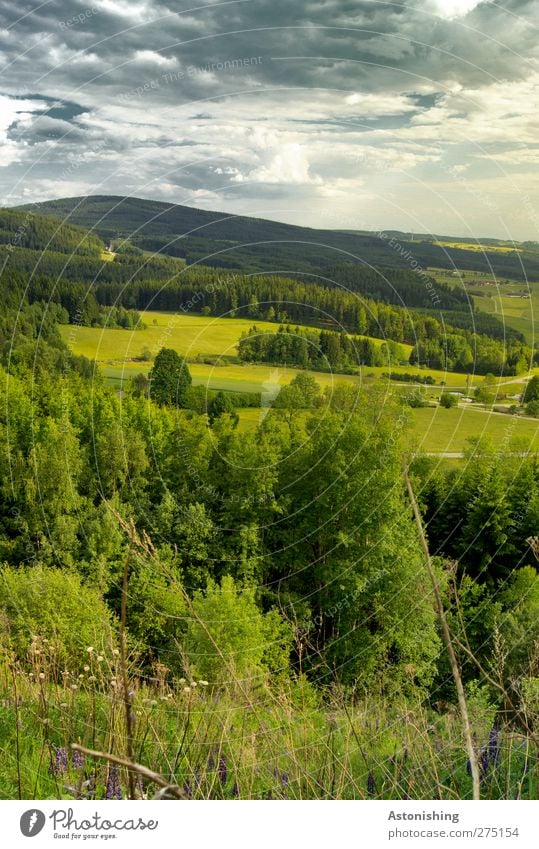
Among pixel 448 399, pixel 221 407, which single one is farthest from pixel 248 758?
pixel 448 399

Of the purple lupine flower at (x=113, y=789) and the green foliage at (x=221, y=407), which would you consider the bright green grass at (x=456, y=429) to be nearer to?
the green foliage at (x=221, y=407)

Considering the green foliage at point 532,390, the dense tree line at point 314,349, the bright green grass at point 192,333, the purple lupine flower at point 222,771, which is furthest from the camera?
Result: the dense tree line at point 314,349

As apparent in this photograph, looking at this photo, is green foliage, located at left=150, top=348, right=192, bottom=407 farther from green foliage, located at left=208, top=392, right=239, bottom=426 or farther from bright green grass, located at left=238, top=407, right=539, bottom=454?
bright green grass, located at left=238, top=407, right=539, bottom=454

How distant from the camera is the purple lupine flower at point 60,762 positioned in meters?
4.27

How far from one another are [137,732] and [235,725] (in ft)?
2.65

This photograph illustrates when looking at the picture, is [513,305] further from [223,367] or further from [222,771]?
[222,771]

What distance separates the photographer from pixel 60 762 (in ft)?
14.1

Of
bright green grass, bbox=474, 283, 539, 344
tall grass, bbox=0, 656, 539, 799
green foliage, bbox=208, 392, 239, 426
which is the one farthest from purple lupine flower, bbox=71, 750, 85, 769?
green foliage, bbox=208, 392, 239, 426

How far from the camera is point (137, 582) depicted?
2959 centimetres

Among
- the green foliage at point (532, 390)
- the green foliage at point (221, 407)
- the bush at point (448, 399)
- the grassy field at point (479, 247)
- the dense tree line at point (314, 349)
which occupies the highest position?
the grassy field at point (479, 247)

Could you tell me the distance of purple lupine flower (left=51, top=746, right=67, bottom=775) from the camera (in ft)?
14.0
